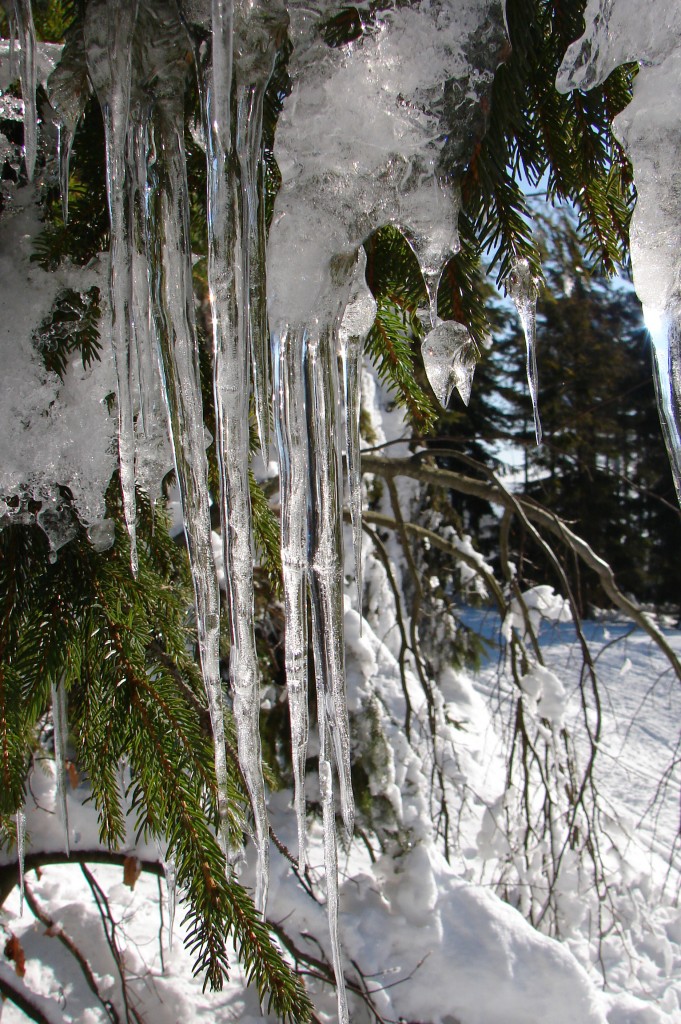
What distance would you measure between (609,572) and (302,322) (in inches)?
77.0

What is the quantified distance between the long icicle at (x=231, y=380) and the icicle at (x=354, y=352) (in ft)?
0.43

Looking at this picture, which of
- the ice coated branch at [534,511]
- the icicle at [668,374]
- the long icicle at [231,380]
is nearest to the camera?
the long icicle at [231,380]

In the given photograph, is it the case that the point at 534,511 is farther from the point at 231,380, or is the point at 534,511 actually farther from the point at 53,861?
the point at 231,380

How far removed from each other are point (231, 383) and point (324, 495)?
0.16 m

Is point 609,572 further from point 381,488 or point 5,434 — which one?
point 381,488

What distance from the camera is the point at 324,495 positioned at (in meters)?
0.63

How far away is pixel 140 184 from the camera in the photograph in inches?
21.8

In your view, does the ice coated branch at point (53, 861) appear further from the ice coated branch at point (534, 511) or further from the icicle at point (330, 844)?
the ice coated branch at point (534, 511)

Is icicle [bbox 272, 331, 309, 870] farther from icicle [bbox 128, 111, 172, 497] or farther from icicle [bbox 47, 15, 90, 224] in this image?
icicle [bbox 47, 15, 90, 224]

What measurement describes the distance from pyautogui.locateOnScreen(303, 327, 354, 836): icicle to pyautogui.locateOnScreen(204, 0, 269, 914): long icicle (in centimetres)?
7

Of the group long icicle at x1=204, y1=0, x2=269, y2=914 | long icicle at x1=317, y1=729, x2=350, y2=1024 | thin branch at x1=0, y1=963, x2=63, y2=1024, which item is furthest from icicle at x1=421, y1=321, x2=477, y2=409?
thin branch at x1=0, y1=963, x2=63, y2=1024

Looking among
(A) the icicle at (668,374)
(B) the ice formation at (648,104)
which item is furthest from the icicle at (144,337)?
(A) the icicle at (668,374)

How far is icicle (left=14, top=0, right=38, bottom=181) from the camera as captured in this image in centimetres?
51

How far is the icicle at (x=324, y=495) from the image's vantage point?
59 cm
